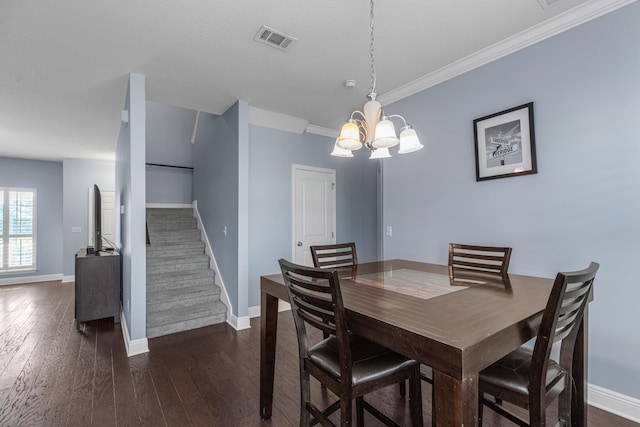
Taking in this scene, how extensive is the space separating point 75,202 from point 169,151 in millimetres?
2629

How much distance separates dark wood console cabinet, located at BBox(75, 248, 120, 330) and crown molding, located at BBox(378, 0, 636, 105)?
4.19m

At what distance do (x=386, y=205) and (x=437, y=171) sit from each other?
744mm

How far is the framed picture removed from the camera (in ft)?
7.43

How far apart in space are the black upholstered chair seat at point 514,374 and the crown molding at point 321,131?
12.5ft

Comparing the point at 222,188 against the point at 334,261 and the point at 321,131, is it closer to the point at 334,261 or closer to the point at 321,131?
the point at 321,131

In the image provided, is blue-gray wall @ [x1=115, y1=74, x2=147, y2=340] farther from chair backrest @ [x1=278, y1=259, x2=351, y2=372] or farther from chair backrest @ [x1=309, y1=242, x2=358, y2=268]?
chair backrest @ [x1=278, y1=259, x2=351, y2=372]

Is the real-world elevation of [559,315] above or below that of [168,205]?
below

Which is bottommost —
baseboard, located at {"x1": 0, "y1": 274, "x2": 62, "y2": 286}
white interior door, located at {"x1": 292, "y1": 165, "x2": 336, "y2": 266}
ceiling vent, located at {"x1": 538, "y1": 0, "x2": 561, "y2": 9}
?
baseboard, located at {"x1": 0, "y1": 274, "x2": 62, "y2": 286}

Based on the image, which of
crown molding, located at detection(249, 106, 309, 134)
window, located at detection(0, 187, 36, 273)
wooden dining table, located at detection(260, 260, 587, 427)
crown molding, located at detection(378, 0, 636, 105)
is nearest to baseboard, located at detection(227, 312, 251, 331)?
wooden dining table, located at detection(260, 260, 587, 427)

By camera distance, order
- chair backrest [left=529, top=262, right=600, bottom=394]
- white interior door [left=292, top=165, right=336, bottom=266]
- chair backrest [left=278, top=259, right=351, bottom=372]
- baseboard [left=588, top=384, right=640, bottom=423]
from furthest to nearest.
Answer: white interior door [left=292, top=165, right=336, bottom=266] → baseboard [left=588, top=384, right=640, bottom=423] → chair backrest [left=278, top=259, right=351, bottom=372] → chair backrest [left=529, top=262, right=600, bottom=394]

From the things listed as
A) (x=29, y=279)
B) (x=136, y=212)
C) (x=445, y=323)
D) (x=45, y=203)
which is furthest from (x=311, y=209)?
(x=29, y=279)

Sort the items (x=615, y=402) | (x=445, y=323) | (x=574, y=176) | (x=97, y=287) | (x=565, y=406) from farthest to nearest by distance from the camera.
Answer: (x=97, y=287)
(x=574, y=176)
(x=615, y=402)
(x=565, y=406)
(x=445, y=323)

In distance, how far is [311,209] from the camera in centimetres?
444

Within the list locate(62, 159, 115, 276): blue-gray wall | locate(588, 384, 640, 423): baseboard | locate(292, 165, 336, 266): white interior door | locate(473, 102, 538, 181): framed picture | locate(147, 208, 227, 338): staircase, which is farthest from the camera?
locate(62, 159, 115, 276): blue-gray wall
